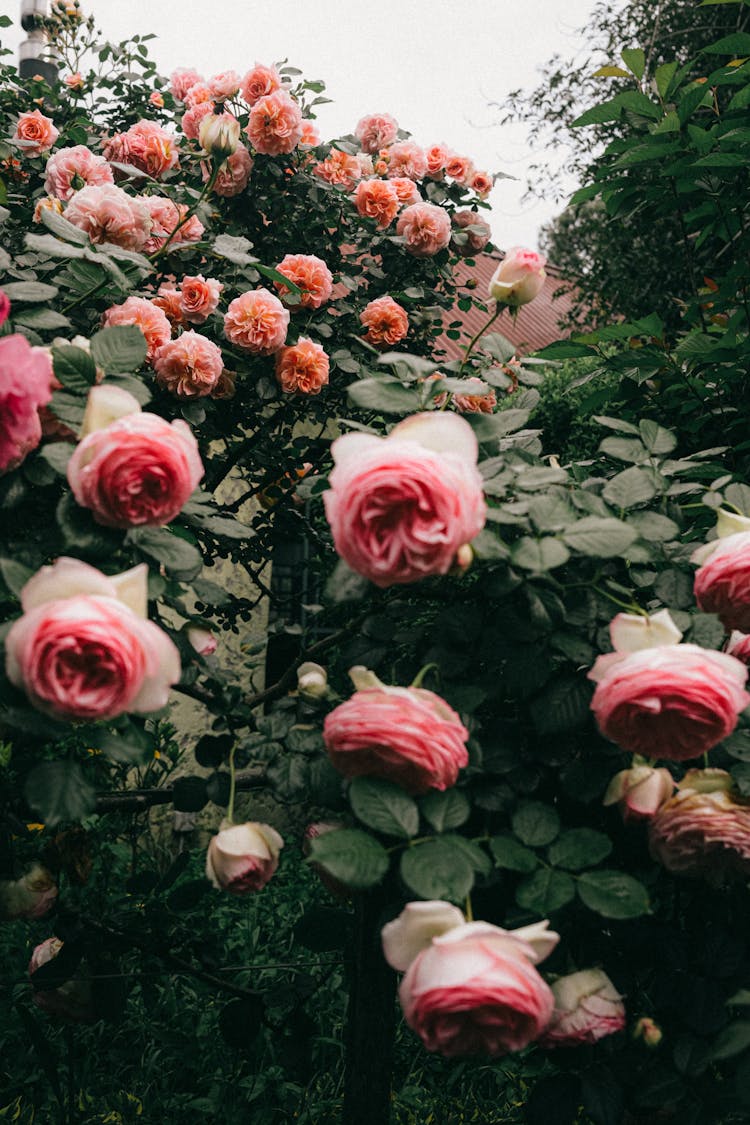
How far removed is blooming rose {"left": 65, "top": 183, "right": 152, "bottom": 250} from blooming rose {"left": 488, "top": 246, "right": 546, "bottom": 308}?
672 mm

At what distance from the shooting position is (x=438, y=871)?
2.37 ft

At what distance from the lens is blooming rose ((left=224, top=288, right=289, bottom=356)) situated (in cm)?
182

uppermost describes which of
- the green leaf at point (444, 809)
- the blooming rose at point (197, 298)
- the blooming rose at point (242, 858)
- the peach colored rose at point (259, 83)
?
the peach colored rose at point (259, 83)

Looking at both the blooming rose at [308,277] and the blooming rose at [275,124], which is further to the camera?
the blooming rose at [275,124]

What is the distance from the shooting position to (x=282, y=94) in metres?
2.23

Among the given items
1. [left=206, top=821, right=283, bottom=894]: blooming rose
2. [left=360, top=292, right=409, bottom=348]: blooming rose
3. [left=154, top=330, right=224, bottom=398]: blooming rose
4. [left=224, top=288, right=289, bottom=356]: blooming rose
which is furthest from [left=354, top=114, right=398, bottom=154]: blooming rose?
[left=206, top=821, right=283, bottom=894]: blooming rose

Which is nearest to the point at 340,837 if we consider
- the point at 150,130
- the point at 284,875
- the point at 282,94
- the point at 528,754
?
the point at 528,754

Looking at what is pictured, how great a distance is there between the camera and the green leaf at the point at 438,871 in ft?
2.31

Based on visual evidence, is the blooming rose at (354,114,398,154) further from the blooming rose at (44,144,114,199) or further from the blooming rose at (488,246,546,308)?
the blooming rose at (488,246,546,308)

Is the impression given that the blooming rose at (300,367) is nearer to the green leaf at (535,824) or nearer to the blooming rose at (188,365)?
the blooming rose at (188,365)

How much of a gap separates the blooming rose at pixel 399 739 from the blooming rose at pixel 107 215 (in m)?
1.05

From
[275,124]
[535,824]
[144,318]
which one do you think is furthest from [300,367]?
Result: [535,824]

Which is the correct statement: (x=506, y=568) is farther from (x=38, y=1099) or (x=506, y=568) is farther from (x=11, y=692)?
(x=38, y=1099)

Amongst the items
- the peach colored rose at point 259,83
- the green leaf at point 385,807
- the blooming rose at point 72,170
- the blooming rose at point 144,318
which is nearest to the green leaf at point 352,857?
the green leaf at point 385,807
